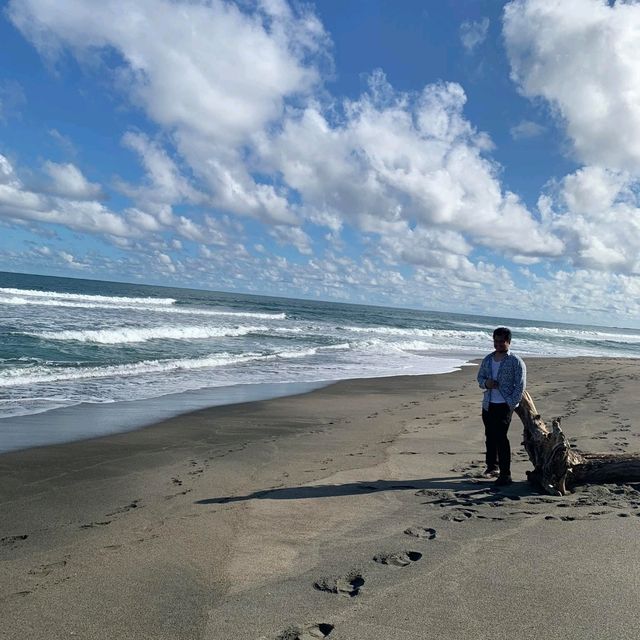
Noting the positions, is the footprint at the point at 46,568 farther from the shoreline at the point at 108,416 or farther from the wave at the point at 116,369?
the wave at the point at 116,369

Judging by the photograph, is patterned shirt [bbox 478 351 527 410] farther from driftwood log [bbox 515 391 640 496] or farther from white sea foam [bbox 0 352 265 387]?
white sea foam [bbox 0 352 265 387]

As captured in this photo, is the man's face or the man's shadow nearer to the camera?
the man's shadow

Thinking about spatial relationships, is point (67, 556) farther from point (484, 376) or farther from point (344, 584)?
point (484, 376)

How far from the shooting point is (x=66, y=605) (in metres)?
3.36

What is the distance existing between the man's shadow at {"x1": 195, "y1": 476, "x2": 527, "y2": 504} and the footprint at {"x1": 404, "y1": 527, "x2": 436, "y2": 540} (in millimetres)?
1242

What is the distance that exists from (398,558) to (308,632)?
1.19m

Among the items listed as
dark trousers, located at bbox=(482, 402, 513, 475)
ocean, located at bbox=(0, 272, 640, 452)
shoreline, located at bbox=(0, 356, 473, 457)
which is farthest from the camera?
ocean, located at bbox=(0, 272, 640, 452)

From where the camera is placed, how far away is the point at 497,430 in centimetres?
628

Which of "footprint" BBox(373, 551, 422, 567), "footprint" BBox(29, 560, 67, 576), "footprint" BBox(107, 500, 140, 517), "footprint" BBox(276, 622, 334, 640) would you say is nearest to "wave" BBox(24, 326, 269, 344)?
"footprint" BBox(107, 500, 140, 517)

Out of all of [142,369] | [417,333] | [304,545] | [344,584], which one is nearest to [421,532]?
[304,545]

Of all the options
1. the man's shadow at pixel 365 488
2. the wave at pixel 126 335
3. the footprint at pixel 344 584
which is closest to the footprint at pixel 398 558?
the footprint at pixel 344 584

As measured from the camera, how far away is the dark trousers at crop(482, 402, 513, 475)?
6.13 m

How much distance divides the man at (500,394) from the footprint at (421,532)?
1850mm

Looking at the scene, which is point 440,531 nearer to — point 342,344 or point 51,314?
point 342,344
